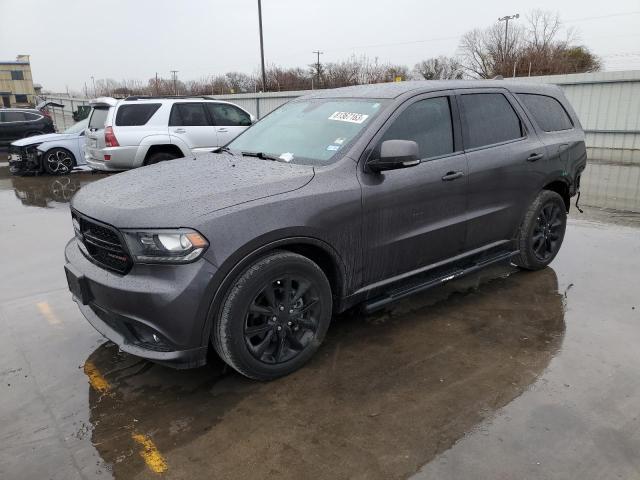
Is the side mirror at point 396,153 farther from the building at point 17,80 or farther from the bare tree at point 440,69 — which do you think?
the building at point 17,80

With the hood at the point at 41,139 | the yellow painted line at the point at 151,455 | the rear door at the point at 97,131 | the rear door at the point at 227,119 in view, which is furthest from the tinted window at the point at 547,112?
the hood at the point at 41,139

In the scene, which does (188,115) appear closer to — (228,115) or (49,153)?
(228,115)

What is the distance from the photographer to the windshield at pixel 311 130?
3.60 metres

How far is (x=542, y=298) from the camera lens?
4.49 m

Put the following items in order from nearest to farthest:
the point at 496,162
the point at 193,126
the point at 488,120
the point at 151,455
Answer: the point at 151,455 → the point at 496,162 → the point at 488,120 → the point at 193,126

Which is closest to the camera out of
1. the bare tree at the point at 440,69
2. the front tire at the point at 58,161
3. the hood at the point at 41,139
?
the hood at the point at 41,139

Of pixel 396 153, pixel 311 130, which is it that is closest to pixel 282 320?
pixel 396 153

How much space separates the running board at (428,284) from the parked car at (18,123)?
17082 mm

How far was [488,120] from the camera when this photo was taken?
14.3ft

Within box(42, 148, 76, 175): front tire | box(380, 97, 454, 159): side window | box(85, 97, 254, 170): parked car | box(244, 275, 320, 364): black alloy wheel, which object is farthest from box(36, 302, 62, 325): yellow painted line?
box(42, 148, 76, 175): front tire

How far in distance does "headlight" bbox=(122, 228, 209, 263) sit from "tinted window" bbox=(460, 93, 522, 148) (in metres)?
2.41

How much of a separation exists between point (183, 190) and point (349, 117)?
140cm

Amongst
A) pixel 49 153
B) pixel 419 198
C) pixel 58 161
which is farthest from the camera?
pixel 58 161

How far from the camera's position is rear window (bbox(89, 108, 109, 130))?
10535 millimetres
